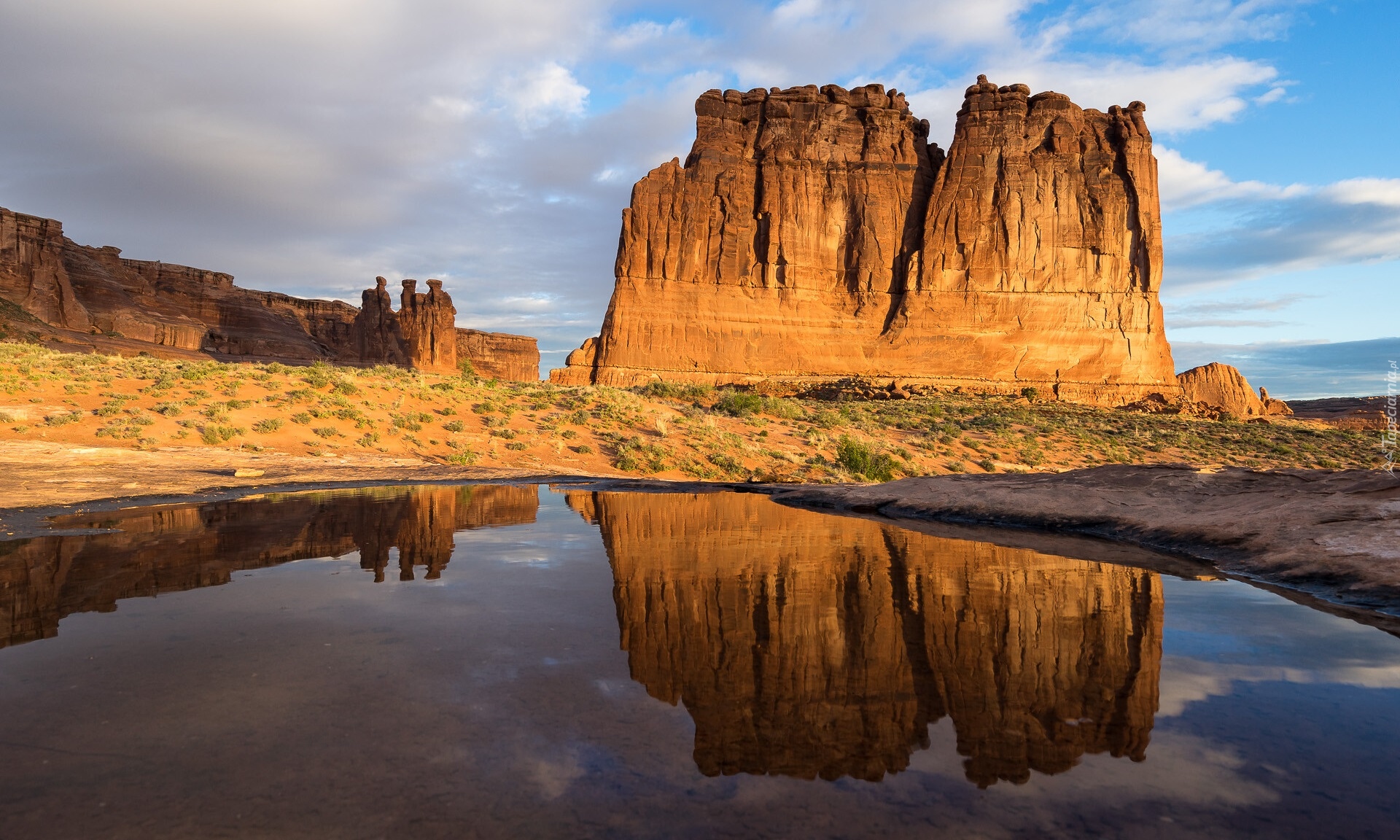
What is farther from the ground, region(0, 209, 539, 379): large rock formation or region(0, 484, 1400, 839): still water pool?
region(0, 209, 539, 379): large rock formation

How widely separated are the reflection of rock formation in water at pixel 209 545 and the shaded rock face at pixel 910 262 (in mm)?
53214

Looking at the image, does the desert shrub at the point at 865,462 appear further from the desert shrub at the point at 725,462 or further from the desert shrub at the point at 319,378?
the desert shrub at the point at 319,378

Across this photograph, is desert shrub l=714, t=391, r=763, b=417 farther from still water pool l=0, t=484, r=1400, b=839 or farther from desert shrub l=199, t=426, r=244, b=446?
still water pool l=0, t=484, r=1400, b=839

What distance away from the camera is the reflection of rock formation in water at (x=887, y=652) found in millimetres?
3035

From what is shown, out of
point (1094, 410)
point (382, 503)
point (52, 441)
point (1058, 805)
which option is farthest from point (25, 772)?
point (1094, 410)

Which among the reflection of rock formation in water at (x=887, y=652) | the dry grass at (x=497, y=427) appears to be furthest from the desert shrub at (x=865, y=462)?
the reflection of rock formation in water at (x=887, y=652)

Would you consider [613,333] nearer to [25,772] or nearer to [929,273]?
[929,273]

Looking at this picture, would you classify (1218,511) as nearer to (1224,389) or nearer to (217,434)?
(217,434)

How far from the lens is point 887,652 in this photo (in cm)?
414

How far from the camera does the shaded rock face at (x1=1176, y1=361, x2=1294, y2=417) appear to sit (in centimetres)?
6835

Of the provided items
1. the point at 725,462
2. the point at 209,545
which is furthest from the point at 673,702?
the point at 725,462

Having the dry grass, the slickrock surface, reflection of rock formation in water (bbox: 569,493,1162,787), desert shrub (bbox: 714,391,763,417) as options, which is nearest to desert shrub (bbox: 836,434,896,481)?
the dry grass

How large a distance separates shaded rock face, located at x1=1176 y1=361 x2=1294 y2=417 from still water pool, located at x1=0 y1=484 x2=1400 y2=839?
7634 centimetres

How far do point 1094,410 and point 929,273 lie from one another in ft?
71.3
